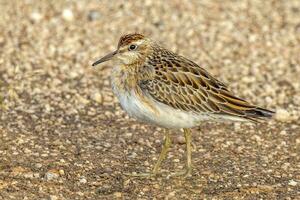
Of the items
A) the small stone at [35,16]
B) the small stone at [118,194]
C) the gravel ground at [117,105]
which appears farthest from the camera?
the small stone at [35,16]

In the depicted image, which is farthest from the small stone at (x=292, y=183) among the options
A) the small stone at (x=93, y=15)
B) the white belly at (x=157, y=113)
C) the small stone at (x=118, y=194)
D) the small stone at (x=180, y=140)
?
the small stone at (x=93, y=15)

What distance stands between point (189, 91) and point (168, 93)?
33cm

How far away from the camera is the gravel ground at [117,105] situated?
30.5ft

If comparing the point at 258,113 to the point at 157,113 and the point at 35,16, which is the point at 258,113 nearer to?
the point at 157,113

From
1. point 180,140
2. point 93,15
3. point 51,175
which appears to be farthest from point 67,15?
point 51,175

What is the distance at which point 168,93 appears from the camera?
354 inches

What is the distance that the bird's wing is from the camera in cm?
900

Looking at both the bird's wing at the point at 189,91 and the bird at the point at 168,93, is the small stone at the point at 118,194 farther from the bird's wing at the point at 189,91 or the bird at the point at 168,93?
the bird's wing at the point at 189,91

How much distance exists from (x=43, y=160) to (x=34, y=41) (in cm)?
511

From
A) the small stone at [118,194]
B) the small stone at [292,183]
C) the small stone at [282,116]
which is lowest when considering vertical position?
the small stone at [118,194]

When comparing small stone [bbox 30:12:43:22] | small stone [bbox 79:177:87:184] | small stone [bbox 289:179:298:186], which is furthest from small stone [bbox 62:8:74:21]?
small stone [bbox 289:179:298:186]

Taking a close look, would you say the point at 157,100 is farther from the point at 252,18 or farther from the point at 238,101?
the point at 252,18

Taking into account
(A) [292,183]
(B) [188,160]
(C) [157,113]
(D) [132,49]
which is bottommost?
(A) [292,183]

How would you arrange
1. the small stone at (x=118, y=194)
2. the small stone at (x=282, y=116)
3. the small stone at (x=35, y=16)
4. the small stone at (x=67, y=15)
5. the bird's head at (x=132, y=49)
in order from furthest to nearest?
the small stone at (x=67, y=15) → the small stone at (x=35, y=16) → the small stone at (x=282, y=116) → the bird's head at (x=132, y=49) → the small stone at (x=118, y=194)
